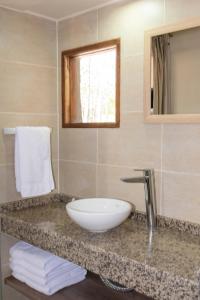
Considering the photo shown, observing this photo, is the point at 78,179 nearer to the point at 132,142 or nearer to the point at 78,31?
the point at 132,142

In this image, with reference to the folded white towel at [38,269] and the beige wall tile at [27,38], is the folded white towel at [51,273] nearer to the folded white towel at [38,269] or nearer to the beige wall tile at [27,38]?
the folded white towel at [38,269]

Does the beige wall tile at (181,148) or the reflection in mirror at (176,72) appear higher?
the reflection in mirror at (176,72)

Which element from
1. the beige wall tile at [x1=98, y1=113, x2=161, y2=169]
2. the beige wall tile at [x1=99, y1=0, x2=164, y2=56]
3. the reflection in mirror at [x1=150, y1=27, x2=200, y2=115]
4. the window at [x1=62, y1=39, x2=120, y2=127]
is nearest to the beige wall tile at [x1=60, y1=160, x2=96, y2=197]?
the beige wall tile at [x1=98, y1=113, x2=161, y2=169]

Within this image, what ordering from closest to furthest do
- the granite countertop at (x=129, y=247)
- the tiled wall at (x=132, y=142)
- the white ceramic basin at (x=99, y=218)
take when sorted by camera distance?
the granite countertop at (x=129, y=247)
the white ceramic basin at (x=99, y=218)
the tiled wall at (x=132, y=142)

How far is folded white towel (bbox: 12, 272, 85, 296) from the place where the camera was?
186 cm

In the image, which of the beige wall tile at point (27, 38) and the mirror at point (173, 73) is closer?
the mirror at point (173, 73)

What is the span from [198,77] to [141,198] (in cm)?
74

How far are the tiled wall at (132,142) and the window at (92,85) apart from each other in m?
0.05

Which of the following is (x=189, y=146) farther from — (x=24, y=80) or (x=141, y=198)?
(x=24, y=80)

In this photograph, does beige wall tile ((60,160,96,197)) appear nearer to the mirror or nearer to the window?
the window

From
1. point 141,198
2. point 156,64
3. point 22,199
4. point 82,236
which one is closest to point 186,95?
point 156,64

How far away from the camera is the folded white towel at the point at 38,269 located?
6.08 feet

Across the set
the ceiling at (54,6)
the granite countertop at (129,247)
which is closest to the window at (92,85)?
the ceiling at (54,6)

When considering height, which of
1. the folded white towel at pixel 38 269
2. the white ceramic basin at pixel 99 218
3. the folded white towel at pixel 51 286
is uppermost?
the white ceramic basin at pixel 99 218
